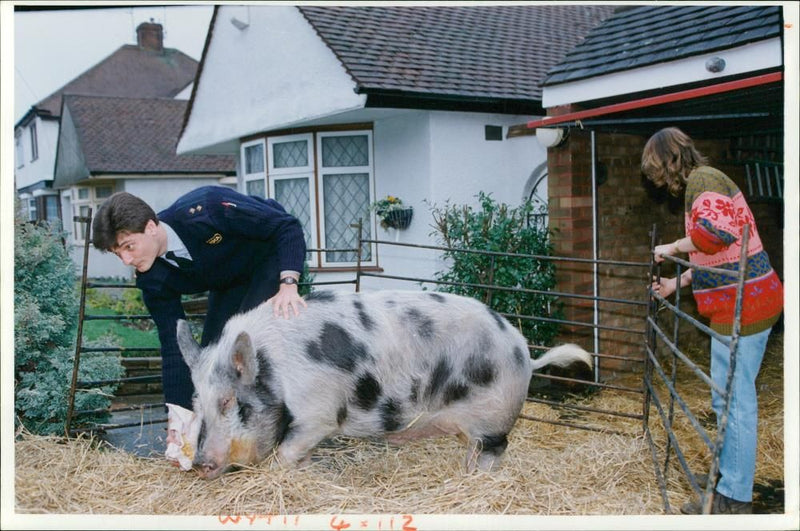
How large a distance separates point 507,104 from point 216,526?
184 inches

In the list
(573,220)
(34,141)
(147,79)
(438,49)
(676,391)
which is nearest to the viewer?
(676,391)

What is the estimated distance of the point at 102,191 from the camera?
11.4 metres

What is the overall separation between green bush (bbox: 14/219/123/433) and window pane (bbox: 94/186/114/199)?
24.1 ft

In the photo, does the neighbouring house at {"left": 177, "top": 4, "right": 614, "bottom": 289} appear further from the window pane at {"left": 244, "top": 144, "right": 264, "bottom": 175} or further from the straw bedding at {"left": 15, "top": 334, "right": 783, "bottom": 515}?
the straw bedding at {"left": 15, "top": 334, "right": 783, "bottom": 515}

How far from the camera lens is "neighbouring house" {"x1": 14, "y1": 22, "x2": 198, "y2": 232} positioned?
169 inches

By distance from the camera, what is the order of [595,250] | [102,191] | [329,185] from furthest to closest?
[102,191] → [329,185] → [595,250]

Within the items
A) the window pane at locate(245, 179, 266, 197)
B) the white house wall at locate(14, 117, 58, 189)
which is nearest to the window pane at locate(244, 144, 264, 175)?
the window pane at locate(245, 179, 266, 197)

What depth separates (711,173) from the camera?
9.45ft

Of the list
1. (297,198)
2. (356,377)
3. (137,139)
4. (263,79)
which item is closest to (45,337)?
(356,377)

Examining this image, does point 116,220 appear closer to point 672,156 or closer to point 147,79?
point 672,156

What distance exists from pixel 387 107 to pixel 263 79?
1918 mm

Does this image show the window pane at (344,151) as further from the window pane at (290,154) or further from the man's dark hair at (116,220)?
the man's dark hair at (116,220)

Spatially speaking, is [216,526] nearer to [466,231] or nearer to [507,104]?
[466,231]

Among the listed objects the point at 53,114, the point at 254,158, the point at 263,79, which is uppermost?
the point at 263,79
